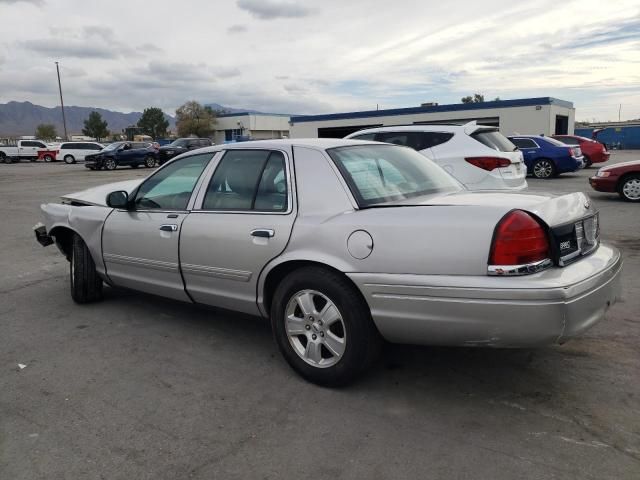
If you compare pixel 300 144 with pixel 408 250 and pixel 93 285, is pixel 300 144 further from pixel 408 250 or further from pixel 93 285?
pixel 93 285

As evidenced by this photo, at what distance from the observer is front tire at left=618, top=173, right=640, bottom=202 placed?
442 inches

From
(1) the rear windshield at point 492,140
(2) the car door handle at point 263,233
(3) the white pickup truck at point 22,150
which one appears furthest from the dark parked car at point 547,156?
(3) the white pickup truck at point 22,150

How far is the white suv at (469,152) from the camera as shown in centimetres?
787

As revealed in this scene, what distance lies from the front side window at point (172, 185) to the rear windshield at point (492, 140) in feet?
17.6

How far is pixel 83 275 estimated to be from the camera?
16.4 feet

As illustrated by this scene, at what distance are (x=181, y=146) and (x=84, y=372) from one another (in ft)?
90.9

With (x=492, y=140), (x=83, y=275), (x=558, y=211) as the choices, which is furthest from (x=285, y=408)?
(x=492, y=140)

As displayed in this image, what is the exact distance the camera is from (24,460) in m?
2.67

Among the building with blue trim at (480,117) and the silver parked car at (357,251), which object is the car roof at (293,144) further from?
the building with blue trim at (480,117)

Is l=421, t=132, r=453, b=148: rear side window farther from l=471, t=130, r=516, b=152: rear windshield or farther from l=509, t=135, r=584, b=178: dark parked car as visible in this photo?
l=509, t=135, r=584, b=178: dark parked car

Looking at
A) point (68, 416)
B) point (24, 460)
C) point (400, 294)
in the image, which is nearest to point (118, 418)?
point (68, 416)

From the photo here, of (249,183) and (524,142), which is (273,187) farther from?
(524,142)

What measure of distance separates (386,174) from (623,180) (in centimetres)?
974

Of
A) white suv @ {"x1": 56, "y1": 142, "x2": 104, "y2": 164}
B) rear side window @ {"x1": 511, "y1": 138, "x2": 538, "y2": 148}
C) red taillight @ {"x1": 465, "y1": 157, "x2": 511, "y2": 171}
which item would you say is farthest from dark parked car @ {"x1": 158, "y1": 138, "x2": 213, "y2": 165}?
red taillight @ {"x1": 465, "y1": 157, "x2": 511, "y2": 171}
